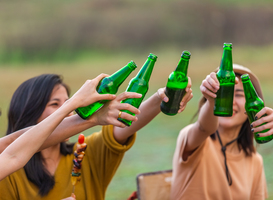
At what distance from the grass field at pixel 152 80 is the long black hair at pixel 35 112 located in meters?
2.81

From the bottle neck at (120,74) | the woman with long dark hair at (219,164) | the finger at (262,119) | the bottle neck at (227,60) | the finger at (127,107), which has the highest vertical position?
the bottle neck at (227,60)

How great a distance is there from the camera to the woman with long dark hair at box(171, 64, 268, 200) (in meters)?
2.45

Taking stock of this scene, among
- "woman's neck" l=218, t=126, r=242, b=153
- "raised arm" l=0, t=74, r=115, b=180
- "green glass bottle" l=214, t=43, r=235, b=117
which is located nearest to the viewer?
"raised arm" l=0, t=74, r=115, b=180

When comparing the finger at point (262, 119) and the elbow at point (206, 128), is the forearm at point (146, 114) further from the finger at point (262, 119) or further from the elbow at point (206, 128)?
the finger at point (262, 119)

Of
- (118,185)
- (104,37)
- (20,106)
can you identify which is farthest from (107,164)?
(104,37)

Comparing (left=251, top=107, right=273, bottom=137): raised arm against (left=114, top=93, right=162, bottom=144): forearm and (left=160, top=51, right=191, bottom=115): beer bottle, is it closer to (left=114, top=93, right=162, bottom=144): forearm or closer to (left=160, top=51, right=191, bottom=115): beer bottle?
(left=160, top=51, right=191, bottom=115): beer bottle

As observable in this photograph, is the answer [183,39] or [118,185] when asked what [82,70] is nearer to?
[183,39]

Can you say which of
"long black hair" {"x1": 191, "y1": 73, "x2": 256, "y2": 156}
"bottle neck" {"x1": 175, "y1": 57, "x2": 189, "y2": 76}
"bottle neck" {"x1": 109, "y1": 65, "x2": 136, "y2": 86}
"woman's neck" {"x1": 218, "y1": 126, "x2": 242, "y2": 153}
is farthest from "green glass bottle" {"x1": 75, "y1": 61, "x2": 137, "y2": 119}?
"long black hair" {"x1": 191, "y1": 73, "x2": 256, "y2": 156}

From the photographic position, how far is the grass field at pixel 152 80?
6.00 metres

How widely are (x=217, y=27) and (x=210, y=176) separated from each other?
11595 millimetres

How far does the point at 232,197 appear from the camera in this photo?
8.18 feet

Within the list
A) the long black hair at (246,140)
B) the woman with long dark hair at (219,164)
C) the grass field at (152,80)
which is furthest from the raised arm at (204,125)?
the grass field at (152,80)

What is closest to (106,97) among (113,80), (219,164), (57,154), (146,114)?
(113,80)

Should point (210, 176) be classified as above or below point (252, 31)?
below
